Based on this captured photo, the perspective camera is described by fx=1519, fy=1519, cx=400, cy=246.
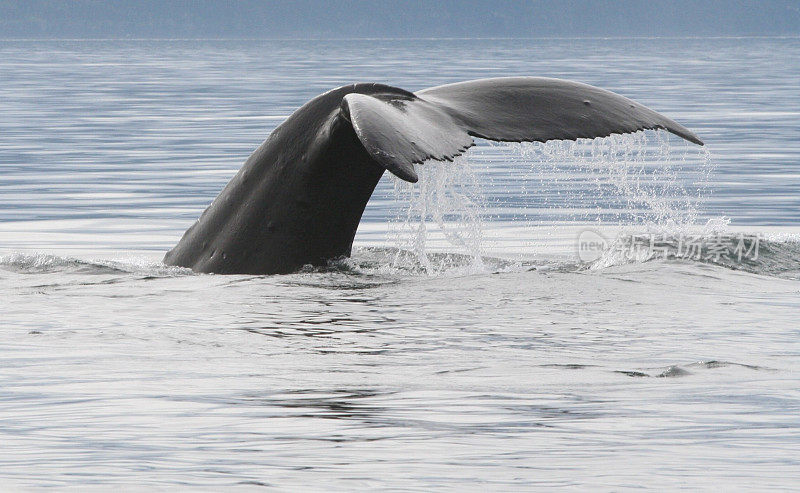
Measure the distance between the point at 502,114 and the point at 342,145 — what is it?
74 centimetres

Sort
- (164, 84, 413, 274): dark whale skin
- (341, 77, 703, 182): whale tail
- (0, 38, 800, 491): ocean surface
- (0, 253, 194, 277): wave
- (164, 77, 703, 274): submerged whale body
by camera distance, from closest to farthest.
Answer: (0, 38, 800, 491): ocean surface → (341, 77, 703, 182): whale tail → (164, 77, 703, 274): submerged whale body → (164, 84, 413, 274): dark whale skin → (0, 253, 194, 277): wave

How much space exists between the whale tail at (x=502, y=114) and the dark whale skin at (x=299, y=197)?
0.95 feet

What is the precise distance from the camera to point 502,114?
265 inches

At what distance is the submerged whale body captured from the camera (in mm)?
6520

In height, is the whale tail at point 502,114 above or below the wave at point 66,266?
above

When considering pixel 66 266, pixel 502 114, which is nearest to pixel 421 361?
pixel 502 114

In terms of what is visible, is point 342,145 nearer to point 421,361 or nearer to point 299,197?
point 299,197

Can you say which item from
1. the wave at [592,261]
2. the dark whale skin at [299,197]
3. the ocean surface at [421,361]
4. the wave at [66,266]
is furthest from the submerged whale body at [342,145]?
the wave at [66,266]

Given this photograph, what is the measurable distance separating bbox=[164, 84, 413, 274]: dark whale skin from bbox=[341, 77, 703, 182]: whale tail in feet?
0.95

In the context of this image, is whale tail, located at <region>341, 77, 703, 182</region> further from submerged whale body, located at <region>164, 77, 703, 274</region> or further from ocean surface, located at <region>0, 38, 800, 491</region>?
ocean surface, located at <region>0, 38, 800, 491</region>

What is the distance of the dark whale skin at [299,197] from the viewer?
696 centimetres

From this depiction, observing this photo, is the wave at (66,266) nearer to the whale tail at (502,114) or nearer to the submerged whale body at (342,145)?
the submerged whale body at (342,145)

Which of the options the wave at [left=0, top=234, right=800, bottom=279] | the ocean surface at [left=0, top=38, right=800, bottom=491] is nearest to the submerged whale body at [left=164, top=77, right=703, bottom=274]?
the ocean surface at [left=0, top=38, right=800, bottom=491]

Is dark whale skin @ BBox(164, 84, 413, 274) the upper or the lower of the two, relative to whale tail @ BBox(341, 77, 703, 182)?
lower
